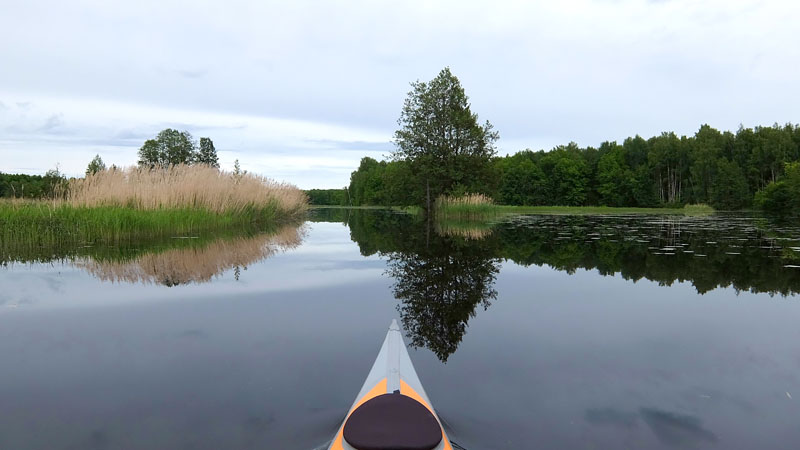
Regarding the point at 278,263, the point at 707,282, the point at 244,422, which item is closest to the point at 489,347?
the point at 244,422

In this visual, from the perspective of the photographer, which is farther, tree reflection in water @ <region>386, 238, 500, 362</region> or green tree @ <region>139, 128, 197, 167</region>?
green tree @ <region>139, 128, 197, 167</region>

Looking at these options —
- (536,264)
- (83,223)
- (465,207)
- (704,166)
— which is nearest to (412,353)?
(536,264)

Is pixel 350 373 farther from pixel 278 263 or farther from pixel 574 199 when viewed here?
pixel 574 199

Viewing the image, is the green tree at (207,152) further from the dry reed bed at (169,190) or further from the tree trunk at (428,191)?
the dry reed bed at (169,190)

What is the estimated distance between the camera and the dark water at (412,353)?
2443mm

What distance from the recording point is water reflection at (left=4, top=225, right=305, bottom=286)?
6.47 meters

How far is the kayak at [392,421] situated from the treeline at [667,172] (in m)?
35.9

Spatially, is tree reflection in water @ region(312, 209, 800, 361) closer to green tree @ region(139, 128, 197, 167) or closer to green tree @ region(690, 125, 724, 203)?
green tree @ region(690, 125, 724, 203)

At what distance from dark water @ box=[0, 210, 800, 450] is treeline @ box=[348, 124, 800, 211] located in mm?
32138

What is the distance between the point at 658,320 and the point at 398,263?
4392mm

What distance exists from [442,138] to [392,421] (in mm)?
25769

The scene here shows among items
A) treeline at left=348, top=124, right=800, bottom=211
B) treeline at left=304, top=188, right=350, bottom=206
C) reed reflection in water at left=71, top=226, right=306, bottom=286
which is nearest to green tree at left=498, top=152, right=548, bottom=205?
treeline at left=348, top=124, right=800, bottom=211

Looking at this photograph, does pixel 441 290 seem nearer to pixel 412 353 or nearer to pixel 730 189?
pixel 412 353

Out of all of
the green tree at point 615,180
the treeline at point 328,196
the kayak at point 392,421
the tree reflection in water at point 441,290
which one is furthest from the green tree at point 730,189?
the treeline at point 328,196
